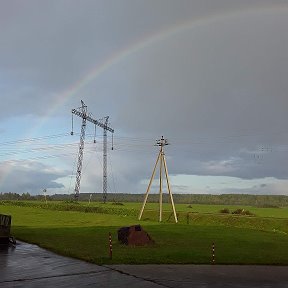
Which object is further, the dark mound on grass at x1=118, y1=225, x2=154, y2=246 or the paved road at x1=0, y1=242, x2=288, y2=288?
the dark mound on grass at x1=118, y1=225, x2=154, y2=246

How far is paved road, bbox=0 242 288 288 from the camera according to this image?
15.3 m

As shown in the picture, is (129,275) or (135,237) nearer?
(129,275)

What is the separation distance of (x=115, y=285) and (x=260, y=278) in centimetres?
622

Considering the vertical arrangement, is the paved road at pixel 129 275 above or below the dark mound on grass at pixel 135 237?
below

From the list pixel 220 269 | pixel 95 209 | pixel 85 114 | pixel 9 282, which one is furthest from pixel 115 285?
pixel 85 114

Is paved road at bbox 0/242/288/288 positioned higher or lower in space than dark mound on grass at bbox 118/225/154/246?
lower

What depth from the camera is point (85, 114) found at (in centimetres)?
14000

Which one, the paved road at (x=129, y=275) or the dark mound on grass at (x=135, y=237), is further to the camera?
the dark mound on grass at (x=135, y=237)

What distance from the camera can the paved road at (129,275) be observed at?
601 inches

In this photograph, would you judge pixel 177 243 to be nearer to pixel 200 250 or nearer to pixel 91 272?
pixel 200 250

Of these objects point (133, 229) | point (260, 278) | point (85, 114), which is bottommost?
point (260, 278)

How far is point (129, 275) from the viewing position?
55.0ft

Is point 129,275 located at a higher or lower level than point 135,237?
lower

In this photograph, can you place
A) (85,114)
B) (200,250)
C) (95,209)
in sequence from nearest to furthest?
1. (200,250)
2. (95,209)
3. (85,114)
